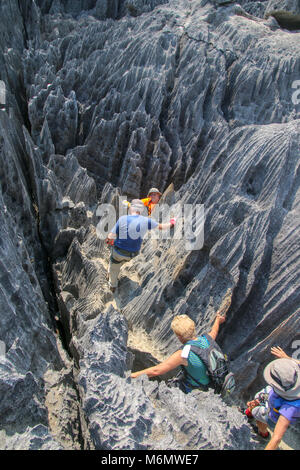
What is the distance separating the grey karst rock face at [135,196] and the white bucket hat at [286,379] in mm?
593

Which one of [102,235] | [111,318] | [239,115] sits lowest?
[102,235]

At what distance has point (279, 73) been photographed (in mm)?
10859

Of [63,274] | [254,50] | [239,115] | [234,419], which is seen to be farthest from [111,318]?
[254,50]

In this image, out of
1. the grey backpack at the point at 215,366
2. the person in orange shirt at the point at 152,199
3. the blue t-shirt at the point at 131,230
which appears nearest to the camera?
the grey backpack at the point at 215,366

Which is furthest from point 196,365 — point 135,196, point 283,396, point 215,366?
point 135,196

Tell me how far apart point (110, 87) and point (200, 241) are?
7327mm

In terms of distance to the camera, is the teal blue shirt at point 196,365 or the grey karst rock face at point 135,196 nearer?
the grey karst rock face at point 135,196

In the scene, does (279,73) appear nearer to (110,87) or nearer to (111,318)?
(110,87)

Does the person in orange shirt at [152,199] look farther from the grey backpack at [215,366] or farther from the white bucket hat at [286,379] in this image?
the white bucket hat at [286,379]

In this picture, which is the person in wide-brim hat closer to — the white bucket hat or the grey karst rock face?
the white bucket hat

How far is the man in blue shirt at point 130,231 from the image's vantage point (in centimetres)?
656

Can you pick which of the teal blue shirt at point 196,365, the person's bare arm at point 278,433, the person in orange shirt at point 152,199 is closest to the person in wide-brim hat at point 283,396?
the person's bare arm at point 278,433

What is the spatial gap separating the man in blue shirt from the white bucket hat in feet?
11.0

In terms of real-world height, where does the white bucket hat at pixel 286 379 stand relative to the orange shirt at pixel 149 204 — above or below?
above
